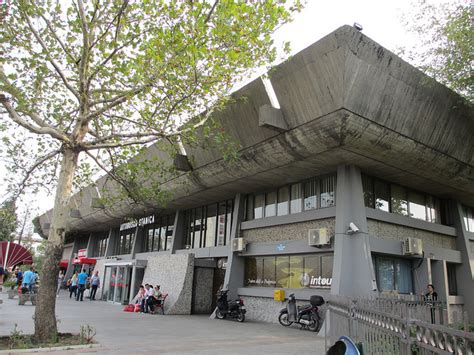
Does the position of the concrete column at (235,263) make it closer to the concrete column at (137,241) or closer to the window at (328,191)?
the window at (328,191)

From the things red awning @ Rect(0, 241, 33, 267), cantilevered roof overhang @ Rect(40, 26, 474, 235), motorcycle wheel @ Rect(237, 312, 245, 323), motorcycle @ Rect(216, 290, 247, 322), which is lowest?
motorcycle wheel @ Rect(237, 312, 245, 323)

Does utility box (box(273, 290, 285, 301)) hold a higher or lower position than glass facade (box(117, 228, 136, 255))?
lower

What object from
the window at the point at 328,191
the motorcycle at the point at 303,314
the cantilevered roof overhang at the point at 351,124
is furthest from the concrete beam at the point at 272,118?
the motorcycle at the point at 303,314

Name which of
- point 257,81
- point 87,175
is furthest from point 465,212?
point 87,175

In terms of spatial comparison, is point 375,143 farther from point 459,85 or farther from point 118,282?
point 118,282

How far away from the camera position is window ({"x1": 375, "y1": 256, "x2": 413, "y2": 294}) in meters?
14.8

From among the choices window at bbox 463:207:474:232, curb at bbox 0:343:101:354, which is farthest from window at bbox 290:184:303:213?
curb at bbox 0:343:101:354

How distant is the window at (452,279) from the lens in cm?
1762

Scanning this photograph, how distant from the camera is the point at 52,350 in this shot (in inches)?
316

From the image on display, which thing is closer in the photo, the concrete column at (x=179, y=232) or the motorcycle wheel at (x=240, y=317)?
the motorcycle wheel at (x=240, y=317)

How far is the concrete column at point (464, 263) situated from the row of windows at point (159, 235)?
15.5m

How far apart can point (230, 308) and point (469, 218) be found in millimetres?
12448

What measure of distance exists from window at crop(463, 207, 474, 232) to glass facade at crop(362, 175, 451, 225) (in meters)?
1.58

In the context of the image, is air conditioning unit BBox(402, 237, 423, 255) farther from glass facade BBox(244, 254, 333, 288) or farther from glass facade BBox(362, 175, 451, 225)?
glass facade BBox(244, 254, 333, 288)
